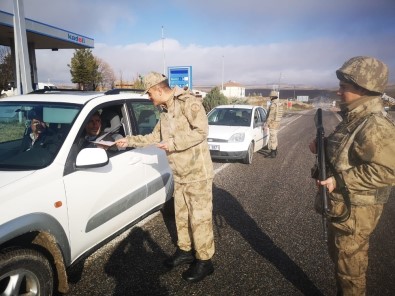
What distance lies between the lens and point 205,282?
9.72 ft

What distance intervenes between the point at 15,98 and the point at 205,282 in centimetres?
278

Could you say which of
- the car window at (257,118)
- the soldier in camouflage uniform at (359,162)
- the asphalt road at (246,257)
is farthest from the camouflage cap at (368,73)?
the car window at (257,118)

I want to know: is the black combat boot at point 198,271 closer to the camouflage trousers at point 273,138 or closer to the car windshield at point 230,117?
the car windshield at point 230,117

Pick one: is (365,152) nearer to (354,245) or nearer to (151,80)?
(354,245)


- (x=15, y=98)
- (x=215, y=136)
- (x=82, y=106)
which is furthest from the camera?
(x=215, y=136)

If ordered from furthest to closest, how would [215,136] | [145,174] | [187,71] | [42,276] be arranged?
[187,71]
[215,136]
[145,174]
[42,276]

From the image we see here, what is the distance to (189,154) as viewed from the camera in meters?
2.86

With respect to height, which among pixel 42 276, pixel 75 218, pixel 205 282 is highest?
pixel 75 218

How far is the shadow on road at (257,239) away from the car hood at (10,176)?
260 cm

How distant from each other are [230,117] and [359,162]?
7.11m

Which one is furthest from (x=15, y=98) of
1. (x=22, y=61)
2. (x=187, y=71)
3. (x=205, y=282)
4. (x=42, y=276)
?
(x=187, y=71)

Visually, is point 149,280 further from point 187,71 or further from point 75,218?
point 187,71

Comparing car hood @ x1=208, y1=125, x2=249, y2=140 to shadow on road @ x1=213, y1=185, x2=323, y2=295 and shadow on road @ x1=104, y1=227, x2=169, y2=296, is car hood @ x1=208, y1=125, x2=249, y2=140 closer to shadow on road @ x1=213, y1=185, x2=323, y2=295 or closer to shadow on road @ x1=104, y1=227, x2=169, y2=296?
shadow on road @ x1=213, y1=185, x2=323, y2=295

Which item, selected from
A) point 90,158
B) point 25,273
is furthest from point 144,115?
point 25,273
